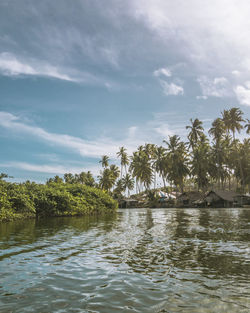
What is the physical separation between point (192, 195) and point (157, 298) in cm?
5817

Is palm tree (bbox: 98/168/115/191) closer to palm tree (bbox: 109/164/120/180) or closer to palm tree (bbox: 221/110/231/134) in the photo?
palm tree (bbox: 109/164/120/180)

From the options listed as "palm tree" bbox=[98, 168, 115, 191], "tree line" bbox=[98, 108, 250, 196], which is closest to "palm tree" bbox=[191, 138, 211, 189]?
"tree line" bbox=[98, 108, 250, 196]

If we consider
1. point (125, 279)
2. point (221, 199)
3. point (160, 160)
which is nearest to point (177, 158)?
point (160, 160)

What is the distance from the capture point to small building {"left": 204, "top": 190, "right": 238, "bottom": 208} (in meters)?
48.7

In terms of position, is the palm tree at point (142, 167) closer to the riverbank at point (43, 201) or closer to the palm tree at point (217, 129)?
the palm tree at point (217, 129)

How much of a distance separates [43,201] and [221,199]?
4037 centimetres

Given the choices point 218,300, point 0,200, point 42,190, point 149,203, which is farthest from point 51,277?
point 149,203

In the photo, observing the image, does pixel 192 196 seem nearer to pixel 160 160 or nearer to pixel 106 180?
pixel 160 160

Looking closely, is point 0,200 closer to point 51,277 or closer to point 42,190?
point 42,190

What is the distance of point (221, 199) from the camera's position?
49.8 metres

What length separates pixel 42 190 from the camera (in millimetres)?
21312

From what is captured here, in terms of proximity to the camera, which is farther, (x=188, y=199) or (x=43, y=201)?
(x=188, y=199)

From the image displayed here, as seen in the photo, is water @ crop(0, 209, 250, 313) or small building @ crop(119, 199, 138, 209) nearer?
water @ crop(0, 209, 250, 313)

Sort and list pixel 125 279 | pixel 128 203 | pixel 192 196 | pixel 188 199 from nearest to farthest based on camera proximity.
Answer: pixel 125 279 → pixel 188 199 → pixel 192 196 → pixel 128 203
